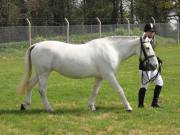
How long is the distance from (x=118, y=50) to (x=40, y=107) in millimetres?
2384

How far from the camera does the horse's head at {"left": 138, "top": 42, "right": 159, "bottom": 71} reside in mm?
11234

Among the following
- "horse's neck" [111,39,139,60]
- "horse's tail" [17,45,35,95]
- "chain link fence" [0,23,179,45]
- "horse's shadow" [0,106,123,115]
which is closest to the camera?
"horse's shadow" [0,106,123,115]

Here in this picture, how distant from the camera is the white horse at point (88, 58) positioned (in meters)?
11.3

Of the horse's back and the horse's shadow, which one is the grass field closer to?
the horse's shadow

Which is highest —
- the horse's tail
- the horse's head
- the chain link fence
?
the horse's head

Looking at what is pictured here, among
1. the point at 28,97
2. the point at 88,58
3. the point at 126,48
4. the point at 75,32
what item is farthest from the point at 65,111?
the point at 75,32

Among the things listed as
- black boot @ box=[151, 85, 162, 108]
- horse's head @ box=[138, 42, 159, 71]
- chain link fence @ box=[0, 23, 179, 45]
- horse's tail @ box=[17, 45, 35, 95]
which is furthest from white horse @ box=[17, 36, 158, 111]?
chain link fence @ box=[0, 23, 179, 45]

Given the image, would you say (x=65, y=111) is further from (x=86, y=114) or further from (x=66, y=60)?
(x=66, y=60)

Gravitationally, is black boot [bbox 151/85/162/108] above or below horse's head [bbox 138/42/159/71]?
below

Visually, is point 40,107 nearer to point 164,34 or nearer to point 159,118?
point 159,118

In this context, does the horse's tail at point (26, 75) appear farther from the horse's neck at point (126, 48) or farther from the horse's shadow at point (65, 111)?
the horse's neck at point (126, 48)

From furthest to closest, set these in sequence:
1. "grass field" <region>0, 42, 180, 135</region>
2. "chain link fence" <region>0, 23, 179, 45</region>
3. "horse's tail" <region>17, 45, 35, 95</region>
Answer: "chain link fence" <region>0, 23, 179, 45</region>
"horse's tail" <region>17, 45, 35, 95</region>
"grass field" <region>0, 42, 180, 135</region>

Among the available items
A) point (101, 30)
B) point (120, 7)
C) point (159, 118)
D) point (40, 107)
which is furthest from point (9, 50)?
point (120, 7)

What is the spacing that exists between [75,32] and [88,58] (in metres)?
28.2
